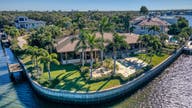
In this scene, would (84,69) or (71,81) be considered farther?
(84,69)

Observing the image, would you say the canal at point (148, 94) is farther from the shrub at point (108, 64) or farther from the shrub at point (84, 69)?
the shrub at point (84, 69)

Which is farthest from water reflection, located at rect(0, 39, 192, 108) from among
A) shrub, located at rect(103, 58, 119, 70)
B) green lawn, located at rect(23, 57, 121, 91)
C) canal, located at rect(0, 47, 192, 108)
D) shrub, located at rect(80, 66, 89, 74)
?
shrub, located at rect(80, 66, 89, 74)

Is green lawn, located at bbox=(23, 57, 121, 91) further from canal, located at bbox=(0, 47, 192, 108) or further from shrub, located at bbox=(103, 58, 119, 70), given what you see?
shrub, located at bbox=(103, 58, 119, 70)

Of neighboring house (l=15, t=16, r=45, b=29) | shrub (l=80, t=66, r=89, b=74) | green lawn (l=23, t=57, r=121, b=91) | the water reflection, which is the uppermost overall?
neighboring house (l=15, t=16, r=45, b=29)

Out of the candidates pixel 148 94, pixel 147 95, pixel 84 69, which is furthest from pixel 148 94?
pixel 84 69

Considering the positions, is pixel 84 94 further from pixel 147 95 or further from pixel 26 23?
pixel 26 23

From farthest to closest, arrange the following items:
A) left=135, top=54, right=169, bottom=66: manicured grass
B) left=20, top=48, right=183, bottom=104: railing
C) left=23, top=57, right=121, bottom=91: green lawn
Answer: left=135, top=54, right=169, bottom=66: manicured grass → left=23, top=57, right=121, bottom=91: green lawn → left=20, top=48, right=183, bottom=104: railing

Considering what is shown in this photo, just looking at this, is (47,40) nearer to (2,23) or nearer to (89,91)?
(89,91)

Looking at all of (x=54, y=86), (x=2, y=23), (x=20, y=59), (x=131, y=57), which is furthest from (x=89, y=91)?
(x=2, y=23)

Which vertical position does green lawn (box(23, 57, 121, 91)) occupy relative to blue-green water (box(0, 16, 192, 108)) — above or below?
above
